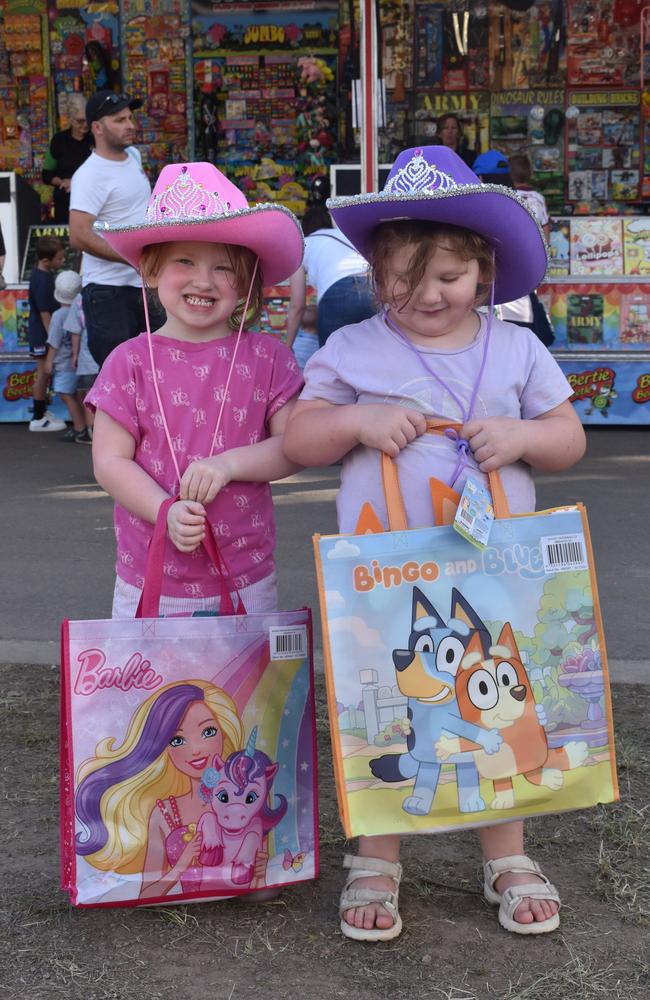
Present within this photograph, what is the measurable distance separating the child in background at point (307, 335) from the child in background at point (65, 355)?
1.69 m

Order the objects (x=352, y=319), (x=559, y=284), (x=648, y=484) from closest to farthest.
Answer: (x=352, y=319), (x=648, y=484), (x=559, y=284)

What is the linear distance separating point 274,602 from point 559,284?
5.75 metres

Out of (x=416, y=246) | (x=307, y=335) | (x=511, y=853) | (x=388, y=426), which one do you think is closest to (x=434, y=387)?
(x=388, y=426)

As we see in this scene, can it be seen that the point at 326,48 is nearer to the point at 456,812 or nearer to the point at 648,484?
the point at 648,484

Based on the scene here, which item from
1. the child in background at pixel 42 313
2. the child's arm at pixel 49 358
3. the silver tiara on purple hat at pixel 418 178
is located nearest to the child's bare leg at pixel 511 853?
the silver tiara on purple hat at pixel 418 178

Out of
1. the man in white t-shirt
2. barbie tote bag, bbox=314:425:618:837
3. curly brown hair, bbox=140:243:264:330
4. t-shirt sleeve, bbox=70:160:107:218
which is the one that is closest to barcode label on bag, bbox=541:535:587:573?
barbie tote bag, bbox=314:425:618:837

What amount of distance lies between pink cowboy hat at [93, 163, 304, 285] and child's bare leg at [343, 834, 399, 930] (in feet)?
3.73

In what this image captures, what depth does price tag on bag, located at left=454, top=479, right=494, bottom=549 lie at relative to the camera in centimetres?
216

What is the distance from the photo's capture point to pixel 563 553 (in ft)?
7.30

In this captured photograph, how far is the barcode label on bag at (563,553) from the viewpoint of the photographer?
222cm

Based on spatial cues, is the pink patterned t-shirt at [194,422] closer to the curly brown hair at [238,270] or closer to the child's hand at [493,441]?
the curly brown hair at [238,270]

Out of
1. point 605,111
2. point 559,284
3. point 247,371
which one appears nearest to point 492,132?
point 605,111

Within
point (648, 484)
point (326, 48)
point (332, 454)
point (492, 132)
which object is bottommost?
point (648, 484)

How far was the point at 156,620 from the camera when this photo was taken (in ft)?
7.46
